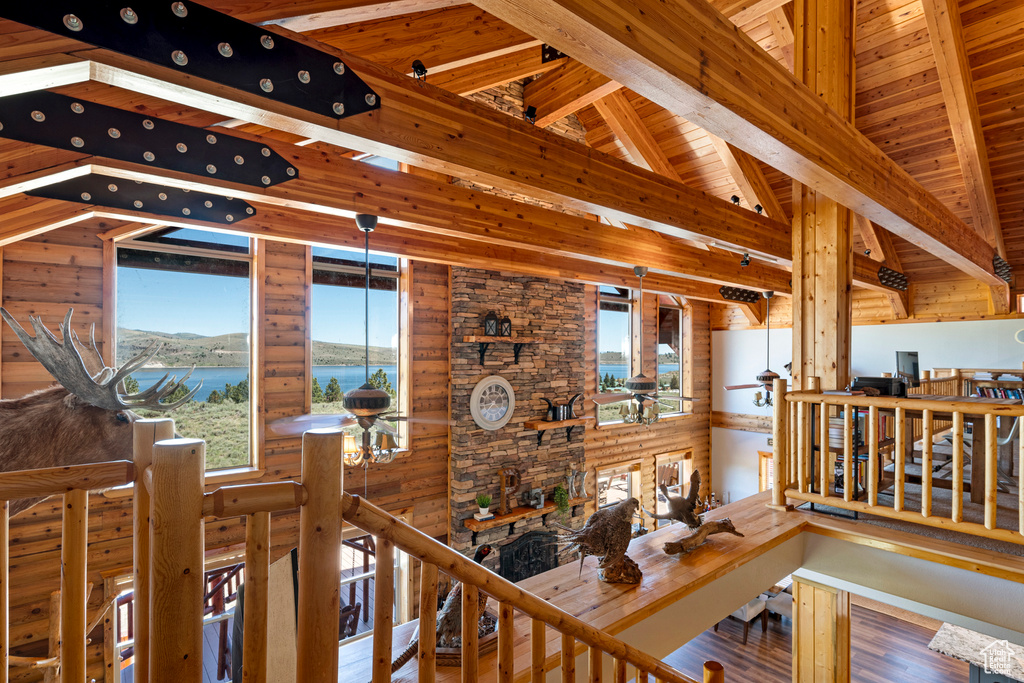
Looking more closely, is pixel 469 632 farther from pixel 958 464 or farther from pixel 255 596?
pixel 958 464

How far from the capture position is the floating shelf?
6336 mm

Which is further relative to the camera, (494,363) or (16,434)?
(494,363)

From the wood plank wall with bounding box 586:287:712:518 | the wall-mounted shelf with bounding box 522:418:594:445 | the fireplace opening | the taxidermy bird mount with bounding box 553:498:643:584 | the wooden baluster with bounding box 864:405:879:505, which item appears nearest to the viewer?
the taxidermy bird mount with bounding box 553:498:643:584

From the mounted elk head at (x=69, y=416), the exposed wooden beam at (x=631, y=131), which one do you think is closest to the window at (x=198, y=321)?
the mounted elk head at (x=69, y=416)

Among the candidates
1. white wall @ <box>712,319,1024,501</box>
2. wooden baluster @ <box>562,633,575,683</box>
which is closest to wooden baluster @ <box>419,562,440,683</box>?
wooden baluster @ <box>562,633,575,683</box>

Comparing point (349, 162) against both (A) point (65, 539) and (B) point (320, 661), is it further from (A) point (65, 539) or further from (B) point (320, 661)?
(B) point (320, 661)

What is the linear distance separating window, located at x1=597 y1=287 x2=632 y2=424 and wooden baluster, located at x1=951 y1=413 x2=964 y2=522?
5.89 metres

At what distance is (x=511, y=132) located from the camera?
2.63 m

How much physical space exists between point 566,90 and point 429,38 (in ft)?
8.56

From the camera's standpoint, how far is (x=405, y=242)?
4770 millimetres

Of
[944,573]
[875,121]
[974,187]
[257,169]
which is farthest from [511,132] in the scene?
[974,187]

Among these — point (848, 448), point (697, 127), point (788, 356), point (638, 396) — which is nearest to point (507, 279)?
point (638, 396)

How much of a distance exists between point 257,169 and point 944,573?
4824 millimetres

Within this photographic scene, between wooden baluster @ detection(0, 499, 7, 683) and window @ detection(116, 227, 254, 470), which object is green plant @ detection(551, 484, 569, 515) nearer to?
window @ detection(116, 227, 254, 470)
